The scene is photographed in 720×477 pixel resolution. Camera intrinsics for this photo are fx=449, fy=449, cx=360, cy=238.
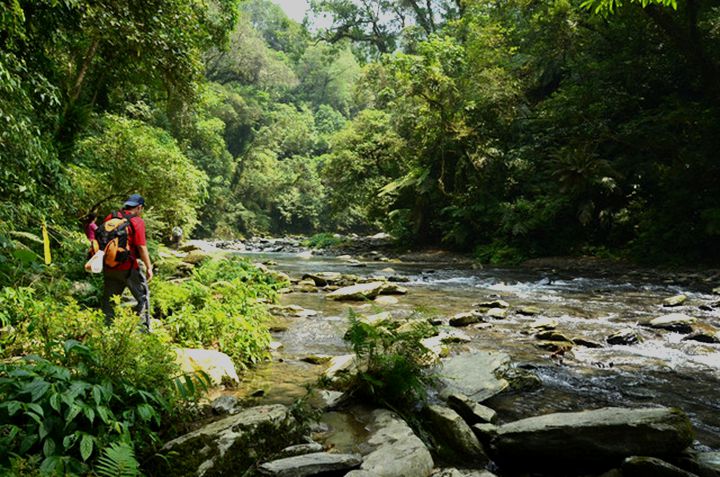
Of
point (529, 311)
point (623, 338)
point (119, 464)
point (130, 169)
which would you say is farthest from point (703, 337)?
point (130, 169)

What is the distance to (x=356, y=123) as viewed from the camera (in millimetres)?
28109

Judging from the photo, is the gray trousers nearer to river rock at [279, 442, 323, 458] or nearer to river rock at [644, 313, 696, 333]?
river rock at [279, 442, 323, 458]

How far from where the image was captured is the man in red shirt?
475 cm

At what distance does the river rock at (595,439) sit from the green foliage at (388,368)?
2.66 feet

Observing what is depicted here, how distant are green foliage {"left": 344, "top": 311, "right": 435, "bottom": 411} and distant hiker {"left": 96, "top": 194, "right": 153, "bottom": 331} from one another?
234cm

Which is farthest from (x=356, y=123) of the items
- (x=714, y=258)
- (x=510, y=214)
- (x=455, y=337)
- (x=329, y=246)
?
(x=455, y=337)

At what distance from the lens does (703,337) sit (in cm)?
609

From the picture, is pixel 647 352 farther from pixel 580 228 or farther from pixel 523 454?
pixel 580 228

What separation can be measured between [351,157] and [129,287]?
2112cm

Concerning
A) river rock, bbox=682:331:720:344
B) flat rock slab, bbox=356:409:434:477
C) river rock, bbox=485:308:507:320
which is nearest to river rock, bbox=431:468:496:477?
flat rock slab, bbox=356:409:434:477

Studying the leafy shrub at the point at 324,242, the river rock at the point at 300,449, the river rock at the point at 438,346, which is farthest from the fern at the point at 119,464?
the leafy shrub at the point at 324,242

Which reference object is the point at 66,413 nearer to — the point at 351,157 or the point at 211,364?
the point at 211,364

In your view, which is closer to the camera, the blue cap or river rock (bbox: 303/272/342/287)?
the blue cap

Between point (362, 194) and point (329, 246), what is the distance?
4.42 meters
